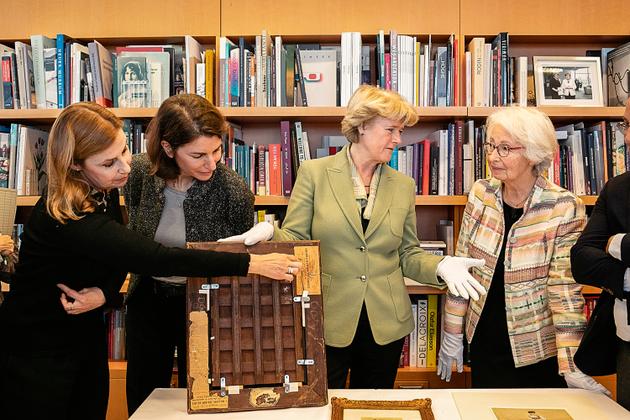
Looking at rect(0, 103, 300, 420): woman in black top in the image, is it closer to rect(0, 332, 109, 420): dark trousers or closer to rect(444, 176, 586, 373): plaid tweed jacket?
rect(0, 332, 109, 420): dark trousers

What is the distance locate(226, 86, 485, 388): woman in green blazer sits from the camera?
1857 millimetres

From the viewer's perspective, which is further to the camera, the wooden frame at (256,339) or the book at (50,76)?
the book at (50,76)

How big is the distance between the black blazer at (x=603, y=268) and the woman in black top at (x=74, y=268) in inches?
31.4

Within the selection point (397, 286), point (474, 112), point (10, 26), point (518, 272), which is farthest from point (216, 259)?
point (10, 26)

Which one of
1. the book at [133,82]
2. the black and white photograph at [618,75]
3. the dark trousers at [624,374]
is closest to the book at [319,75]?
the book at [133,82]

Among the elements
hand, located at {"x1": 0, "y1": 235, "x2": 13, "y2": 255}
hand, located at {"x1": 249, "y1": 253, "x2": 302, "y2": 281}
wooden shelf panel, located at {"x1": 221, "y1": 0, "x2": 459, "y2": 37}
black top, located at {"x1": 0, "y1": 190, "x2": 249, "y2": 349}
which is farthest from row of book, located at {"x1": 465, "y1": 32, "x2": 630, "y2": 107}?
hand, located at {"x1": 0, "y1": 235, "x2": 13, "y2": 255}

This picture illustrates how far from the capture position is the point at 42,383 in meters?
1.46

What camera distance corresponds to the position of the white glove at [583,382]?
1.61 m

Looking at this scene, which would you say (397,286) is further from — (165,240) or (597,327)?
(165,240)

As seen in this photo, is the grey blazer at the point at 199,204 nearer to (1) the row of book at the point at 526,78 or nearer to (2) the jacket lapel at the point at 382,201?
(2) the jacket lapel at the point at 382,201

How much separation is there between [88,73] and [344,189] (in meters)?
1.52

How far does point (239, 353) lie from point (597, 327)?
38.2 inches

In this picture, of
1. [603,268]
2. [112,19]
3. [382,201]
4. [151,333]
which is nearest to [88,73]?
[112,19]

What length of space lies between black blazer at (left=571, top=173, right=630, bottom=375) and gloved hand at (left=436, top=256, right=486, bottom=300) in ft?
0.89
